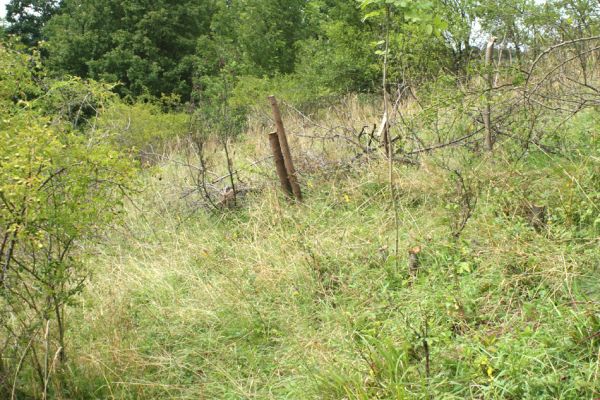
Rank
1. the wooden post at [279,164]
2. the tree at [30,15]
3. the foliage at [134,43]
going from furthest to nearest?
the tree at [30,15] < the foliage at [134,43] < the wooden post at [279,164]

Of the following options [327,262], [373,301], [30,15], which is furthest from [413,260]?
[30,15]

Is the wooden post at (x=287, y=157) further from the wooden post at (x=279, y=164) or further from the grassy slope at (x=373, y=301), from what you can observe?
A: the grassy slope at (x=373, y=301)

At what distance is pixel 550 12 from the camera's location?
24.9 feet

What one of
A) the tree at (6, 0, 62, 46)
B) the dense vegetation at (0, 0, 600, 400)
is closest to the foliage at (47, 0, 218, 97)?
the tree at (6, 0, 62, 46)

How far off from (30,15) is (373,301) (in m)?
29.3

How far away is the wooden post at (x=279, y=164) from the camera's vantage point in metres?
5.73

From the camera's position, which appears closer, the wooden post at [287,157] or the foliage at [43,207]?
the foliage at [43,207]

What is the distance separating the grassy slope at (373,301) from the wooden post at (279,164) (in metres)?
0.37

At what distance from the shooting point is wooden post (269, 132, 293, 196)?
573cm

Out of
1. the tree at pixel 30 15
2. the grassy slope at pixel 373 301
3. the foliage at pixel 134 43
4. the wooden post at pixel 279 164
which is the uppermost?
the tree at pixel 30 15

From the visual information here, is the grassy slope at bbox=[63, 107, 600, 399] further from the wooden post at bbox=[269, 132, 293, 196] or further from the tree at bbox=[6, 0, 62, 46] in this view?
the tree at bbox=[6, 0, 62, 46]

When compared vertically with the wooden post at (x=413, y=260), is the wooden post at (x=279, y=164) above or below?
above

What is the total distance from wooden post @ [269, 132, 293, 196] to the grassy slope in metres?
0.37

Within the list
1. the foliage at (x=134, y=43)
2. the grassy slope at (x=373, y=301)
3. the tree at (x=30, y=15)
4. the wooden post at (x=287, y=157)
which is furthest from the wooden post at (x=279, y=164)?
the tree at (x=30, y=15)
